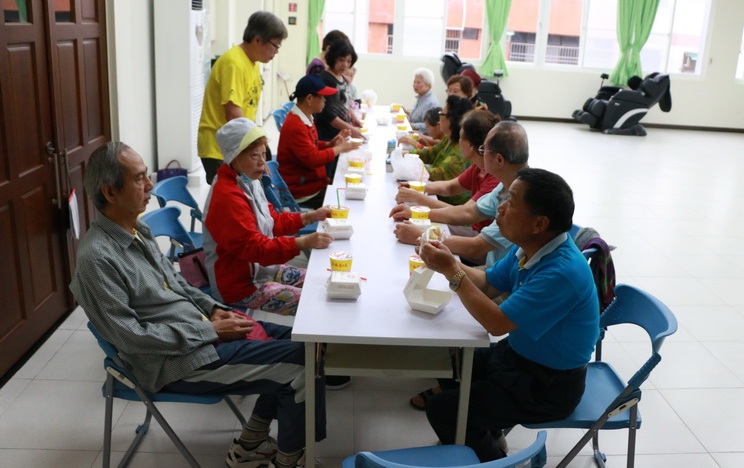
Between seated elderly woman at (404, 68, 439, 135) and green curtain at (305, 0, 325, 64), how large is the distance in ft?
15.8

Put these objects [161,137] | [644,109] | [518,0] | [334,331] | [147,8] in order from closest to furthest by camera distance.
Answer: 1. [334,331]
2. [147,8]
3. [161,137]
4. [644,109]
5. [518,0]

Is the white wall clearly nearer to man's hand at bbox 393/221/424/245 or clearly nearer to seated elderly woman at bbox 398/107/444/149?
seated elderly woman at bbox 398/107/444/149

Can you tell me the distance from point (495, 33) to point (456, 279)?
33.7ft

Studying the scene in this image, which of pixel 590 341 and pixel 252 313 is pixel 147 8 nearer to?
pixel 252 313

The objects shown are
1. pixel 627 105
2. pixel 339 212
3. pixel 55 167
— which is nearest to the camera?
pixel 339 212

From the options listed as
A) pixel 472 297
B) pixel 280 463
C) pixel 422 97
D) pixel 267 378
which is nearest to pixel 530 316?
pixel 472 297

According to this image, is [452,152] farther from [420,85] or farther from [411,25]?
[411,25]

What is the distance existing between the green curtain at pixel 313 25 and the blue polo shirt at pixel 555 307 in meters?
9.49

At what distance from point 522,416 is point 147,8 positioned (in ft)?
16.1

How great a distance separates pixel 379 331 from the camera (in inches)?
79.9

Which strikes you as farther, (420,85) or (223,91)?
(420,85)

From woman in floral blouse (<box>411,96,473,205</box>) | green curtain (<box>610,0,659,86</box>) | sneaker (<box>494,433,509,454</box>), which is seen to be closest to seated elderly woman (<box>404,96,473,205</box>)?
woman in floral blouse (<box>411,96,473,205</box>)

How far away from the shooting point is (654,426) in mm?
2895

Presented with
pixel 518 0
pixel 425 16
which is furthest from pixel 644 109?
pixel 425 16
